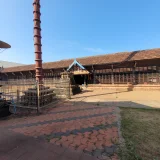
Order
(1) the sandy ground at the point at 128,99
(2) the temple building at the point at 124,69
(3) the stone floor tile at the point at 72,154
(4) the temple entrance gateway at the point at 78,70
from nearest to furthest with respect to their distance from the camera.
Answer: (3) the stone floor tile at the point at 72,154, (1) the sandy ground at the point at 128,99, (2) the temple building at the point at 124,69, (4) the temple entrance gateway at the point at 78,70

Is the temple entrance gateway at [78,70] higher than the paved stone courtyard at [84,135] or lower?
higher

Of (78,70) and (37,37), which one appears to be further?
(78,70)

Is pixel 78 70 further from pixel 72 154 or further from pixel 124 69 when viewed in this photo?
pixel 72 154

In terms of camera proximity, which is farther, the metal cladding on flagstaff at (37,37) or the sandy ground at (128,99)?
the metal cladding on flagstaff at (37,37)

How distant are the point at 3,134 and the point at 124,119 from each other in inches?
157

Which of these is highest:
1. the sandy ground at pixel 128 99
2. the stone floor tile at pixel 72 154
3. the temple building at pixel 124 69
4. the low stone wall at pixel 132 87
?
the temple building at pixel 124 69

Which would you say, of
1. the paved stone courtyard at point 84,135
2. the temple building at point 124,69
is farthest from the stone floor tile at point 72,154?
the temple building at point 124,69

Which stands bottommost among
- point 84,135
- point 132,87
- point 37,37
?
point 84,135

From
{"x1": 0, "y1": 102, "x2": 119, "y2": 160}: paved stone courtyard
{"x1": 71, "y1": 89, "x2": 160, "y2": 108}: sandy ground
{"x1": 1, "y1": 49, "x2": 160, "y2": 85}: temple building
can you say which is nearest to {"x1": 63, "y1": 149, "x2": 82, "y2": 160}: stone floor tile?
{"x1": 0, "y1": 102, "x2": 119, "y2": 160}: paved stone courtyard

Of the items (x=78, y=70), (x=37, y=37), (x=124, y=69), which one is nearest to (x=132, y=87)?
(x=124, y=69)

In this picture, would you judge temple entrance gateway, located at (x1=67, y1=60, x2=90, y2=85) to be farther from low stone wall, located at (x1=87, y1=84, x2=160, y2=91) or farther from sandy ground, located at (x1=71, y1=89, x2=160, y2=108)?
sandy ground, located at (x1=71, y1=89, x2=160, y2=108)

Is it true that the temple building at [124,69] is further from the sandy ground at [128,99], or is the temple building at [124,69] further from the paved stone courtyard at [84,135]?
the paved stone courtyard at [84,135]

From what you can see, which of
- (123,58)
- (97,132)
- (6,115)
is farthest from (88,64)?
(97,132)

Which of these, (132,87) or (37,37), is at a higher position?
A: (37,37)
